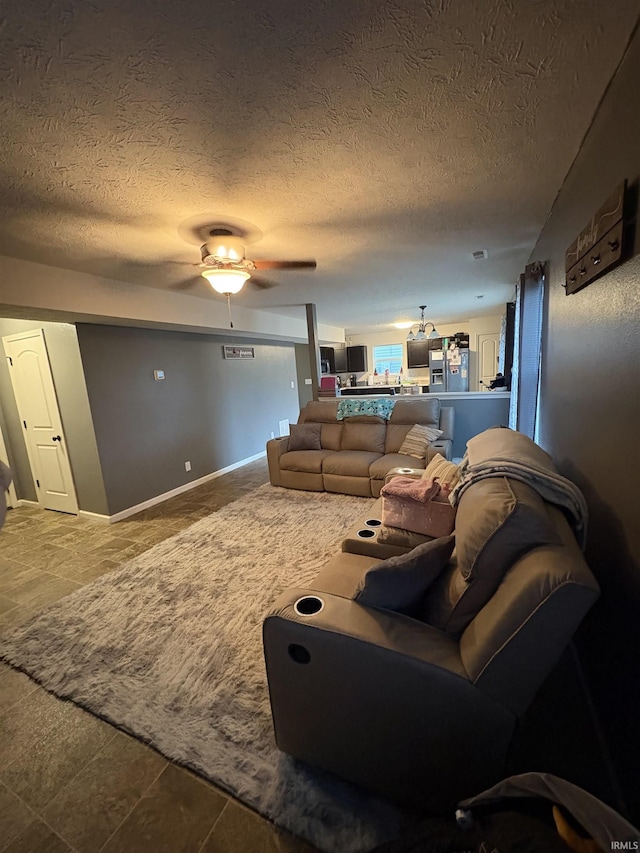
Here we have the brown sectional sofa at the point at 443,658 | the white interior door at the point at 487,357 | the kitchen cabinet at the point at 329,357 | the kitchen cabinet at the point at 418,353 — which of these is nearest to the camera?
the brown sectional sofa at the point at 443,658

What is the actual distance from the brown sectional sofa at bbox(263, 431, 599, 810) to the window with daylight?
816 cm

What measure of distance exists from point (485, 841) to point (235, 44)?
217 cm

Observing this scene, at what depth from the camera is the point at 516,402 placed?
319 cm

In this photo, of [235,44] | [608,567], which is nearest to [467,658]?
[608,567]

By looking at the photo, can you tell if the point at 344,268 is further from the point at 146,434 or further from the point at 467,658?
the point at 467,658

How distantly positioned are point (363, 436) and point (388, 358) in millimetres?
5484

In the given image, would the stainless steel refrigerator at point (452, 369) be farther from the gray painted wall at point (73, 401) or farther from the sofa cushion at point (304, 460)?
→ the gray painted wall at point (73, 401)

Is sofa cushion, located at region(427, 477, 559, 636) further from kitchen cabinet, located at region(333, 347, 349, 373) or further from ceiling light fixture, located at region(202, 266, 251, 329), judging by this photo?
kitchen cabinet, located at region(333, 347, 349, 373)

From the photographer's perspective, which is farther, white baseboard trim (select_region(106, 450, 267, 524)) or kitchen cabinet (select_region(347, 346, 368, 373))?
→ kitchen cabinet (select_region(347, 346, 368, 373))

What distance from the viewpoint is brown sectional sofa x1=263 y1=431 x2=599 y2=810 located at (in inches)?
37.1

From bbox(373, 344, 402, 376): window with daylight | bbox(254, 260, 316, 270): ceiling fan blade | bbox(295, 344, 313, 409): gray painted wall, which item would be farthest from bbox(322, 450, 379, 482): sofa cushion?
bbox(373, 344, 402, 376): window with daylight

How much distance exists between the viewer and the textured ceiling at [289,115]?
100 centimetres

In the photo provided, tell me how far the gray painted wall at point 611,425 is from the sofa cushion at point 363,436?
2468 mm

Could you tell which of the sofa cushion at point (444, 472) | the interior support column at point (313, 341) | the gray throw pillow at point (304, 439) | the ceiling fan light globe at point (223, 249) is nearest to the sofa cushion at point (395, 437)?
the gray throw pillow at point (304, 439)
